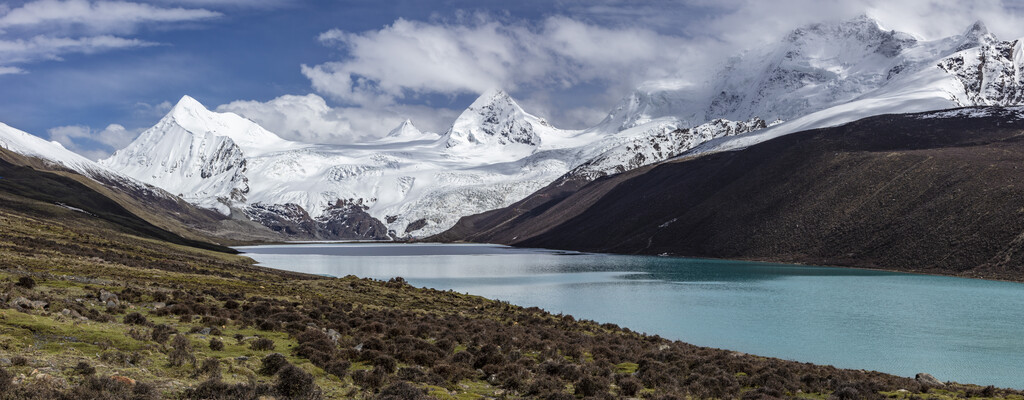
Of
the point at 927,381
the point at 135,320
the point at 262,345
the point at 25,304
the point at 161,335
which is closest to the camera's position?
the point at 161,335

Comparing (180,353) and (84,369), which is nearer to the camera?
(84,369)

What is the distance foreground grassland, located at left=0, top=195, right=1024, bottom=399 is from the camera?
1862 cm

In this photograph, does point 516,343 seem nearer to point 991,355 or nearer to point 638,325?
point 638,325

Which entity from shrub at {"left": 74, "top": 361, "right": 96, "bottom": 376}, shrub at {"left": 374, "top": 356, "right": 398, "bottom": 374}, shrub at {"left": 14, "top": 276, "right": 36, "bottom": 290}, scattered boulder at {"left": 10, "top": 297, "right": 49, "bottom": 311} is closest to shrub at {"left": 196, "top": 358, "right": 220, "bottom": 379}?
shrub at {"left": 74, "top": 361, "right": 96, "bottom": 376}

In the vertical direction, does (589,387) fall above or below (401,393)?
below

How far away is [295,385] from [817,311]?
61784 millimetres

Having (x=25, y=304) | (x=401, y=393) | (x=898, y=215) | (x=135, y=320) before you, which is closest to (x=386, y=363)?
(x=401, y=393)

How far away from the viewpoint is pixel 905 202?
6093 inches

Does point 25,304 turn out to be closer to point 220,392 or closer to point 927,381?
point 220,392

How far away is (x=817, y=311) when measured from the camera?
68.8m

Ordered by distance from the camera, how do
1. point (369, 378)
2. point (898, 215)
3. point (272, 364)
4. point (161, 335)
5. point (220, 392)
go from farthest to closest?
point (898, 215) → point (161, 335) → point (272, 364) → point (369, 378) → point (220, 392)

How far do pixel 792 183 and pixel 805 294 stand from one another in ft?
388

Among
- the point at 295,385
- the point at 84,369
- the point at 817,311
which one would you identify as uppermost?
the point at 84,369

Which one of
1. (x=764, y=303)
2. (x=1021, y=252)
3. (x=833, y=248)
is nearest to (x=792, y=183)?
(x=833, y=248)
